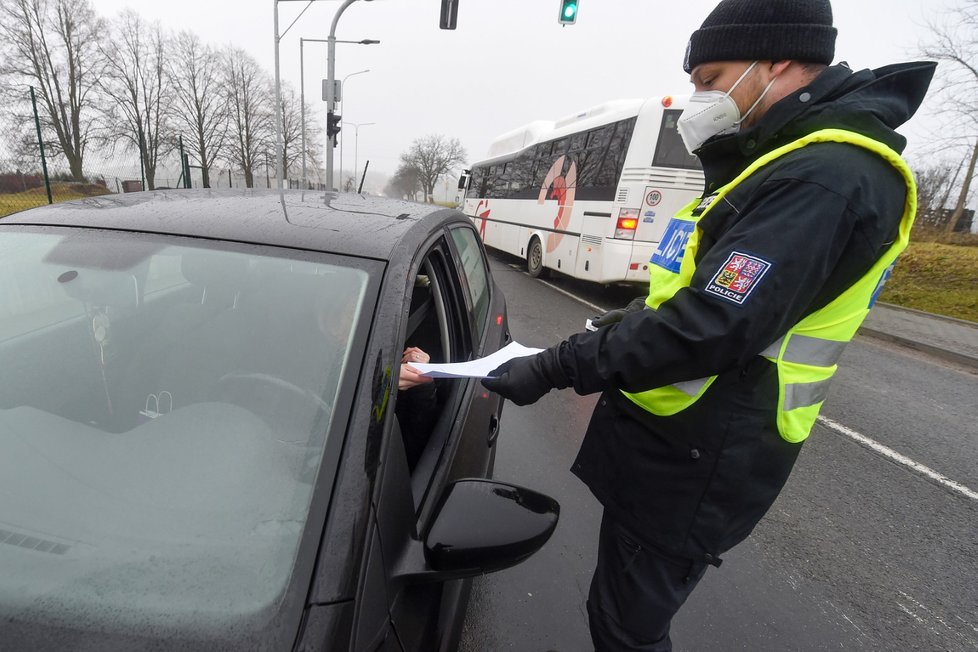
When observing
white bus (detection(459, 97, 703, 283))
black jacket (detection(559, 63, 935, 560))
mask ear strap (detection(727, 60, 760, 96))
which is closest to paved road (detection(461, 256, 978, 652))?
black jacket (detection(559, 63, 935, 560))

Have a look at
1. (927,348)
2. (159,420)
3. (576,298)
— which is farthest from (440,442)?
(927,348)

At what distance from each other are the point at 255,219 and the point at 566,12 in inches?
371

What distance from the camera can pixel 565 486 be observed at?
2.96 meters

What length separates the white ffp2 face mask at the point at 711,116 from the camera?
1313mm

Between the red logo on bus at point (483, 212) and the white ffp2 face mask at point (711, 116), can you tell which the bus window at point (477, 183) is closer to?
the red logo on bus at point (483, 212)

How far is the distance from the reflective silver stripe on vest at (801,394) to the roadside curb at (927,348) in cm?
782

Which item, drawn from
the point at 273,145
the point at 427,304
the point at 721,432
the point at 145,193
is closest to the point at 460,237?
the point at 427,304

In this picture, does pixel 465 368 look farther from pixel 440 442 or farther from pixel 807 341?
pixel 807 341

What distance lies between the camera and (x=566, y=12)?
29.0 ft

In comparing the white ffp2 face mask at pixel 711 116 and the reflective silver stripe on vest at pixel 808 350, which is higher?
the white ffp2 face mask at pixel 711 116

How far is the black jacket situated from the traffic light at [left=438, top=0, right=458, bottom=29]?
9953mm

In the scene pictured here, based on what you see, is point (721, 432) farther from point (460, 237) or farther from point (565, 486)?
point (565, 486)

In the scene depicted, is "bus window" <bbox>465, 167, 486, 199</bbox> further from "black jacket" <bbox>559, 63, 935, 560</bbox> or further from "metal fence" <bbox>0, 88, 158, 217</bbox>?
"black jacket" <bbox>559, 63, 935, 560</bbox>

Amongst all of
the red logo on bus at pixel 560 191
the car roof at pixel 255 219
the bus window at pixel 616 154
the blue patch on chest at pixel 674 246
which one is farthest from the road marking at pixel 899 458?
the red logo on bus at pixel 560 191
